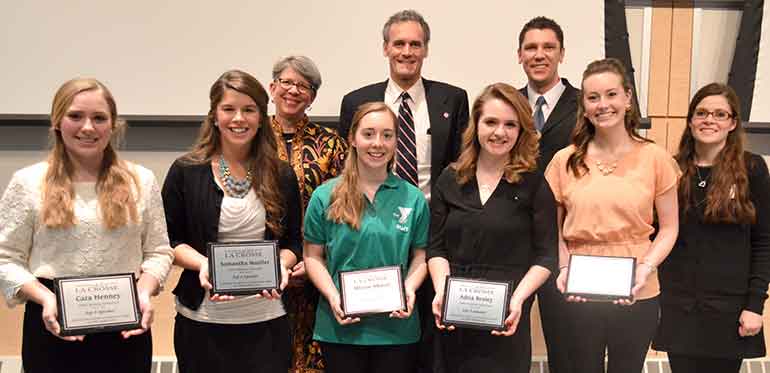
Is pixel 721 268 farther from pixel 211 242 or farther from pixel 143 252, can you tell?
pixel 143 252

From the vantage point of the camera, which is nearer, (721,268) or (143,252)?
(143,252)

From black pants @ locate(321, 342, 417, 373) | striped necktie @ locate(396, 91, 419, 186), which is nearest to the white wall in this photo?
striped necktie @ locate(396, 91, 419, 186)

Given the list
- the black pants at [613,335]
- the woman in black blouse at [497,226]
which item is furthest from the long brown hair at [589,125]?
the black pants at [613,335]

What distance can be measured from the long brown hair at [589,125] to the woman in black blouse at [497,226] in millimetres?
194

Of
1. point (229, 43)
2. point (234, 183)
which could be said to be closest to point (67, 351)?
point (234, 183)

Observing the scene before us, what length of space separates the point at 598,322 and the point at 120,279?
176cm

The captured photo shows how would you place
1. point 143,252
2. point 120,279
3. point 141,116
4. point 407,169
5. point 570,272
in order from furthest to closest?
point 141,116
point 407,169
point 570,272
point 143,252
point 120,279

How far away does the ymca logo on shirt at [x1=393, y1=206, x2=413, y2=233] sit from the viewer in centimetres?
282

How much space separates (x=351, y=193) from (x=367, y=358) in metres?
0.62

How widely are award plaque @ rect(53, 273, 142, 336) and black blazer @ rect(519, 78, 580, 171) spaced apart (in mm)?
1861

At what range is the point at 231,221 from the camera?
2721 mm

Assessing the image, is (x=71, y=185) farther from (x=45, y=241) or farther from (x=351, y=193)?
(x=351, y=193)

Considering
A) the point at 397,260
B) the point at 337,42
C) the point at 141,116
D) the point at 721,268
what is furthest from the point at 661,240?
the point at 141,116

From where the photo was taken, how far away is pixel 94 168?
2.48 metres
